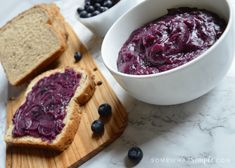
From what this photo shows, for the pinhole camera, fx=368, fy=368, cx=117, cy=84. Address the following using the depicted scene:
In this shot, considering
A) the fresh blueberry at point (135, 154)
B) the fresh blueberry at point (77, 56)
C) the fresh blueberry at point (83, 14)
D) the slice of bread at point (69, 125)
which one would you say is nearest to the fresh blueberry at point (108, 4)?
the fresh blueberry at point (83, 14)

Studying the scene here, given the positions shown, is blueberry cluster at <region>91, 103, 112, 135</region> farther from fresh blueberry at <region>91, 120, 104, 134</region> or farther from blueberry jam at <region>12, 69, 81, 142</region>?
blueberry jam at <region>12, 69, 81, 142</region>

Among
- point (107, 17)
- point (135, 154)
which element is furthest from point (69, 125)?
point (107, 17)

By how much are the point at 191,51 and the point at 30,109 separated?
0.77 meters

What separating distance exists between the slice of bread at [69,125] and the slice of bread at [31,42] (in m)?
0.25

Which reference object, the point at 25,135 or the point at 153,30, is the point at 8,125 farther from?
the point at 153,30

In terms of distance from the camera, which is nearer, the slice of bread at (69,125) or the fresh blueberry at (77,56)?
the slice of bread at (69,125)

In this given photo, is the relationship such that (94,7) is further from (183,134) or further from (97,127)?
(183,134)

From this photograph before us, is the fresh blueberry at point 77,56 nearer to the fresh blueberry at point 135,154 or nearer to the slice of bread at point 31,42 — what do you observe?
the slice of bread at point 31,42

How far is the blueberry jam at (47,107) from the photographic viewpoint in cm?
155

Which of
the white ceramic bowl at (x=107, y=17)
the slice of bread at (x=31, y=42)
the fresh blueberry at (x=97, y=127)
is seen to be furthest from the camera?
the slice of bread at (x=31, y=42)

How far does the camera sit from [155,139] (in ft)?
4.56

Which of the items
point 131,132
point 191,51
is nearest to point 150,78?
point 191,51

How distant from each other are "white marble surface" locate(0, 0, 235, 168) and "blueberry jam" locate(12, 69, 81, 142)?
23cm

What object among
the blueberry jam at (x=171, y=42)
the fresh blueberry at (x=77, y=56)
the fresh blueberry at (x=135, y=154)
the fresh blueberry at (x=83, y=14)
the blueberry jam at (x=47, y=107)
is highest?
the blueberry jam at (x=171, y=42)
